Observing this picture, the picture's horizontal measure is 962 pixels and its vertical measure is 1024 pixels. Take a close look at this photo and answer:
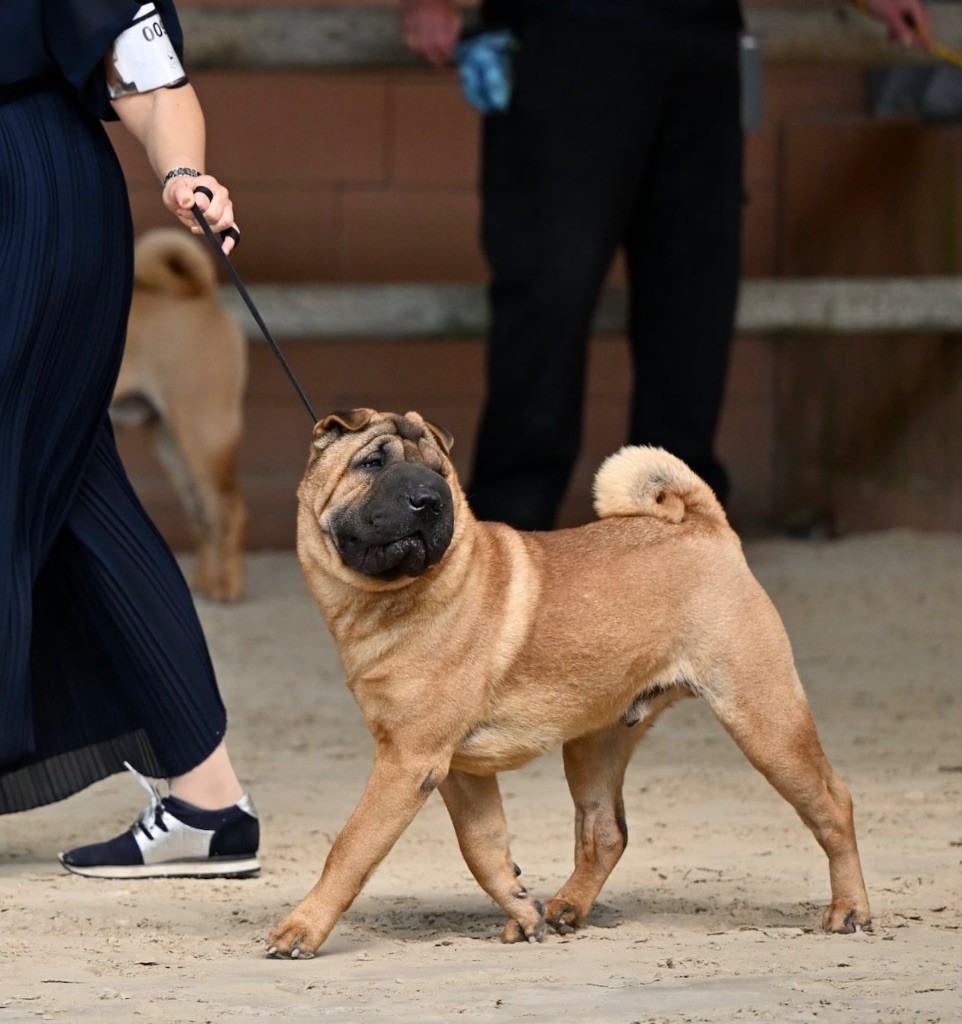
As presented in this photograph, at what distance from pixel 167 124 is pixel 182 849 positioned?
142cm

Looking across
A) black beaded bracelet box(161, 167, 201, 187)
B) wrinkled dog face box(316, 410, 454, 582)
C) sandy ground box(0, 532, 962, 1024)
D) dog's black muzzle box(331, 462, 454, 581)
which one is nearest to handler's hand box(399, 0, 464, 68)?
sandy ground box(0, 532, 962, 1024)

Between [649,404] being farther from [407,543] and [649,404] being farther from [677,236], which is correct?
[407,543]

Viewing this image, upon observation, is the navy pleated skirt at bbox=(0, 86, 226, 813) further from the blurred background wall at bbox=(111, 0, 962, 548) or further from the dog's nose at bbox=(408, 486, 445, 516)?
the blurred background wall at bbox=(111, 0, 962, 548)

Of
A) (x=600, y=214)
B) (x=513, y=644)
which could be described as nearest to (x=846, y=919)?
(x=513, y=644)

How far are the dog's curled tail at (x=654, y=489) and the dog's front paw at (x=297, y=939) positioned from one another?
0.90m

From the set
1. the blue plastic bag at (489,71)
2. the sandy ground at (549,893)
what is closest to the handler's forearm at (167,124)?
the sandy ground at (549,893)

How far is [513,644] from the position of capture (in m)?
3.17

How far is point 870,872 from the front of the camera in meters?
3.65

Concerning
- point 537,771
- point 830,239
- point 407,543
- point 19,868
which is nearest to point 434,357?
point 830,239

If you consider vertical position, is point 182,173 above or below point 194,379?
above

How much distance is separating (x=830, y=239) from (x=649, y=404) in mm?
2029

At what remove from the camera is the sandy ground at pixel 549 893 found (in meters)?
2.81

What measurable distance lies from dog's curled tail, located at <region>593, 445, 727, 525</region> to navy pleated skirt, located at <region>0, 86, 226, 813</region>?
2.98 feet

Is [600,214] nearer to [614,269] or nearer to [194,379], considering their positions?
[194,379]
